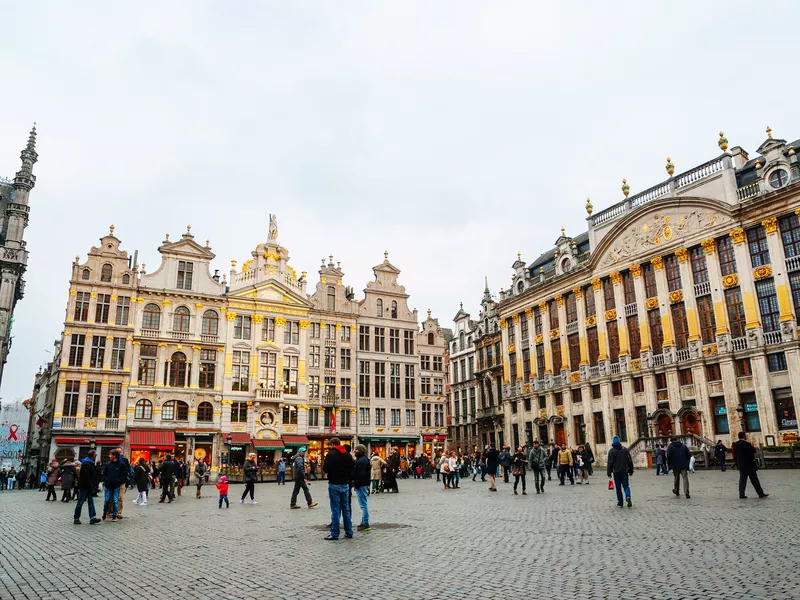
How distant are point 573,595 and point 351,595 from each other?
99.3 inches

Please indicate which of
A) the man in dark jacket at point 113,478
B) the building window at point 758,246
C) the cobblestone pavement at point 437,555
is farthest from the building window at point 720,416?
the man in dark jacket at point 113,478

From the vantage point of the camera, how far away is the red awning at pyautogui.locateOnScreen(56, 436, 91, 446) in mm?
44312

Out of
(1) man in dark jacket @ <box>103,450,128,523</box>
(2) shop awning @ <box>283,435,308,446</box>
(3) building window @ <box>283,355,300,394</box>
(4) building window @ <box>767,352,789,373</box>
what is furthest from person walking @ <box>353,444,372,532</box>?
(3) building window @ <box>283,355,300,394</box>

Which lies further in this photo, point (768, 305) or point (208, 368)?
point (208, 368)

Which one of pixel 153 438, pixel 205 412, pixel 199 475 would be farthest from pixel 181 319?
pixel 199 475

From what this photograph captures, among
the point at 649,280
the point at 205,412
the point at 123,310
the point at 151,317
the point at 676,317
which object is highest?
the point at 649,280

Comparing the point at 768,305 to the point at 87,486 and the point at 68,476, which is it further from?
the point at 68,476

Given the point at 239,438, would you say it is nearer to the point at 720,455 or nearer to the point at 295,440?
the point at 295,440

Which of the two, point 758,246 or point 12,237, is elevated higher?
point 12,237

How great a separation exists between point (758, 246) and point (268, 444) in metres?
39.5

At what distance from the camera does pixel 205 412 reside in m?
49.9

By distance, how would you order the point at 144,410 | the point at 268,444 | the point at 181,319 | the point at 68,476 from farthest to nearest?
1. the point at 181,319
2. the point at 268,444
3. the point at 144,410
4. the point at 68,476

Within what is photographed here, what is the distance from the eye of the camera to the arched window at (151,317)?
49.6m

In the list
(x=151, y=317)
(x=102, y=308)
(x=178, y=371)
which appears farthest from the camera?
(x=151, y=317)
